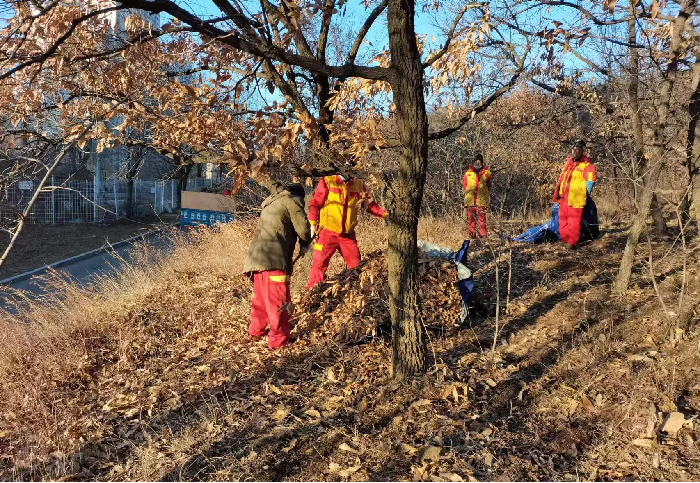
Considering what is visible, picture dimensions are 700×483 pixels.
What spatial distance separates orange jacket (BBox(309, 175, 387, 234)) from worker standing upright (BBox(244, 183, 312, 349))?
93 cm

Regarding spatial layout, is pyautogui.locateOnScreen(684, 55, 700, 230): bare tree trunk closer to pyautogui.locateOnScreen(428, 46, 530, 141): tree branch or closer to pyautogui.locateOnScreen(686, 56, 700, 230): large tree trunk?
pyautogui.locateOnScreen(686, 56, 700, 230): large tree trunk

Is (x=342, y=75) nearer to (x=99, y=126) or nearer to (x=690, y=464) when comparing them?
(x=99, y=126)

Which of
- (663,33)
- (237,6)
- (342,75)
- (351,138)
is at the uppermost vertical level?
(663,33)

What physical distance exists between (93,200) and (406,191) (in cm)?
2174

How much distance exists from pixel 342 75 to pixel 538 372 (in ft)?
9.80

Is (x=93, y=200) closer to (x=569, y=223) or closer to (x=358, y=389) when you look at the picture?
(x=569, y=223)

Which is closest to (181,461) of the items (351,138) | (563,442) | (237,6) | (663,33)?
(563,442)

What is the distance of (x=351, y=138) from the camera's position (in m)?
4.33

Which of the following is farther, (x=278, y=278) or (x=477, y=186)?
(x=477, y=186)

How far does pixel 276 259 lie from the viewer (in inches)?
199

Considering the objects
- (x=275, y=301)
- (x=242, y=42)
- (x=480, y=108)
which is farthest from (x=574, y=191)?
(x=242, y=42)

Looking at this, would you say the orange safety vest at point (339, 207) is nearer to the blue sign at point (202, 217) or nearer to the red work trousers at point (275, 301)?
the red work trousers at point (275, 301)

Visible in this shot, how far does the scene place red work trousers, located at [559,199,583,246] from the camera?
7.57 meters

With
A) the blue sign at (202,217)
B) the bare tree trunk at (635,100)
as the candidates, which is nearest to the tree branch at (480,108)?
the bare tree trunk at (635,100)
